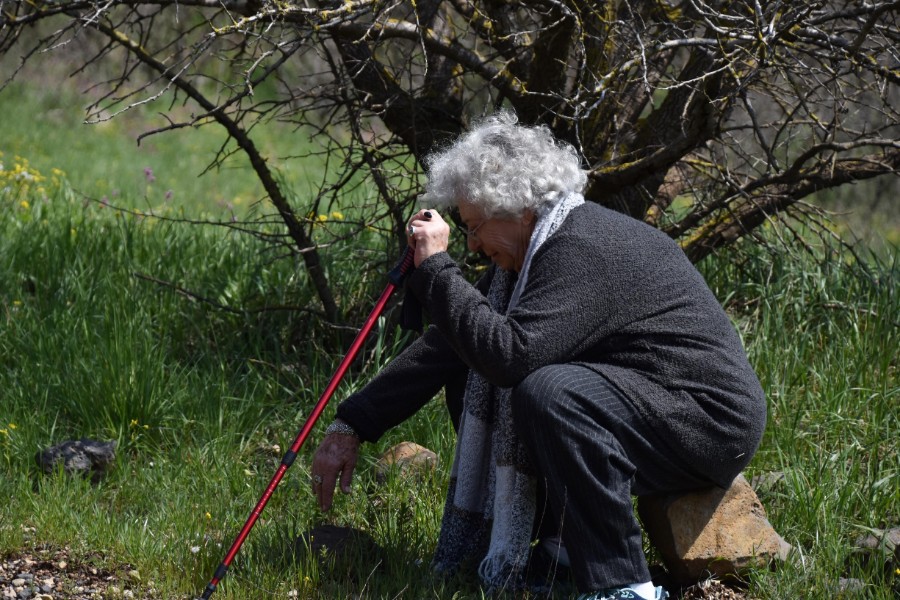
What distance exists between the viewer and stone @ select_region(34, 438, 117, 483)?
3.80m

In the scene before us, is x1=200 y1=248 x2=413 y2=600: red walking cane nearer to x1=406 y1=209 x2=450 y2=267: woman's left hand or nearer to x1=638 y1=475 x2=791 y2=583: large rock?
x1=406 y1=209 x2=450 y2=267: woman's left hand

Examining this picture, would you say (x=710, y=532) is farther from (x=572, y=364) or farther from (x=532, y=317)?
(x=532, y=317)

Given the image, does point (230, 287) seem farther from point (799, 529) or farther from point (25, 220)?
point (799, 529)

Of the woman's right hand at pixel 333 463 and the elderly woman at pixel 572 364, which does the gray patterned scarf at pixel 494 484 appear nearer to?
the elderly woman at pixel 572 364

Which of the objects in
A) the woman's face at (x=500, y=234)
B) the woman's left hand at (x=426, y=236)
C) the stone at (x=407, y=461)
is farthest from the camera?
the stone at (x=407, y=461)

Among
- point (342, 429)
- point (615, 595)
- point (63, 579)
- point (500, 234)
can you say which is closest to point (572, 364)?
point (500, 234)

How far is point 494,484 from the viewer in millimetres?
3195

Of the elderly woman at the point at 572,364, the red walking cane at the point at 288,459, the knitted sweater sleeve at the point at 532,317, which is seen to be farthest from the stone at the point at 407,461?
the knitted sweater sleeve at the point at 532,317

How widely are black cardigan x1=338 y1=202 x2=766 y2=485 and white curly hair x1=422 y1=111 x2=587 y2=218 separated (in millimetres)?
114

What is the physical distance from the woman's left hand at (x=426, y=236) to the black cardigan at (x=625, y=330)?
0.11 ft

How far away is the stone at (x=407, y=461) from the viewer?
3.76 metres

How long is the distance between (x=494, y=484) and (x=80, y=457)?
5.05 ft

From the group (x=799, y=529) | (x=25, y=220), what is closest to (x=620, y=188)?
(x=799, y=529)

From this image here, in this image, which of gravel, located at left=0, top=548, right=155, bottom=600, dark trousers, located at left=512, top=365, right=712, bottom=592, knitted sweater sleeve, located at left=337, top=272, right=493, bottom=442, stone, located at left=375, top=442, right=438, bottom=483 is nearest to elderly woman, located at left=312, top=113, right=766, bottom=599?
dark trousers, located at left=512, top=365, right=712, bottom=592
